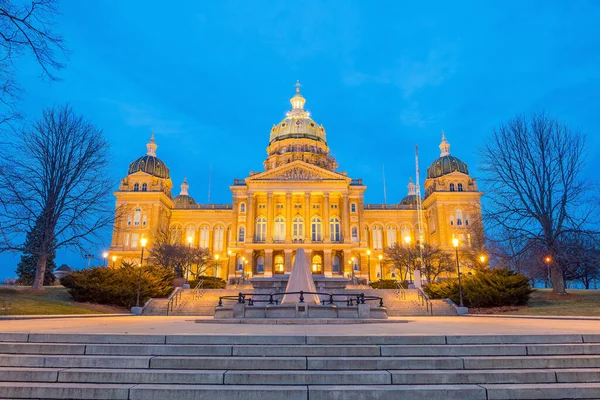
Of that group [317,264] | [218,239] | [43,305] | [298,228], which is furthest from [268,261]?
[43,305]

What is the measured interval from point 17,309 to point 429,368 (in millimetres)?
21302

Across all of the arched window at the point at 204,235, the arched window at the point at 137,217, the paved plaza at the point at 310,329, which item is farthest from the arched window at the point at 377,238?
the paved plaza at the point at 310,329

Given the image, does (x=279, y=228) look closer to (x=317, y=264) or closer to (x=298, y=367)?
(x=317, y=264)

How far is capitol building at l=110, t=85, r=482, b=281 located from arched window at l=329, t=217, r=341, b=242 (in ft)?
0.51

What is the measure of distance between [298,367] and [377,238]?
6522 cm

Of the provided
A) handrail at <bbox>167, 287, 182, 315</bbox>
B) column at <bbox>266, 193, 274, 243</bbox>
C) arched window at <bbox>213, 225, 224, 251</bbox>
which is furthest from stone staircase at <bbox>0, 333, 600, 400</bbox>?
arched window at <bbox>213, 225, 224, 251</bbox>

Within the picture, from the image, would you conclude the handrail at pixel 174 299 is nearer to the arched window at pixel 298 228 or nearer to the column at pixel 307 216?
the column at pixel 307 216

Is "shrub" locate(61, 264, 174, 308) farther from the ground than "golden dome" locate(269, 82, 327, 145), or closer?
closer

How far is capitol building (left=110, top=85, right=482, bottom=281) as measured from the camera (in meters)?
60.0

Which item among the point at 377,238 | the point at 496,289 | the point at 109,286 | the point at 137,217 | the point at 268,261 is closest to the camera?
the point at 496,289

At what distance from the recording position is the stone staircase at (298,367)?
232 inches

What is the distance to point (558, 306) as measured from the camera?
23.3 m

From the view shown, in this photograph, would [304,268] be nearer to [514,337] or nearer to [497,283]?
[514,337]

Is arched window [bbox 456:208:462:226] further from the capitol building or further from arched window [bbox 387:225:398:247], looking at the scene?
arched window [bbox 387:225:398:247]
